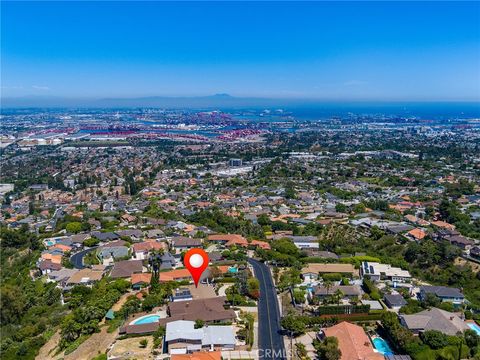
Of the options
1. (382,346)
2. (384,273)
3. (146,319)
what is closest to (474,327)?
(382,346)

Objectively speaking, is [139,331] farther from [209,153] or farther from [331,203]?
[209,153]

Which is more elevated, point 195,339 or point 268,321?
point 195,339

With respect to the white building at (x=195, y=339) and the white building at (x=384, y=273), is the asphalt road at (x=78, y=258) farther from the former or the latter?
the white building at (x=384, y=273)

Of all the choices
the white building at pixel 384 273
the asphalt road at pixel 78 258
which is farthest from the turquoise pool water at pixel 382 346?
the asphalt road at pixel 78 258

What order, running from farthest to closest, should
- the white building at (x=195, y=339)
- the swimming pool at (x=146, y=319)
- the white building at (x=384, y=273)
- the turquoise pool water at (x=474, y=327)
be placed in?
the white building at (x=384, y=273), the swimming pool at (x=146, y=319), the turquoise pool water at (x=474, y=327), the white building at (x=195, y=339)

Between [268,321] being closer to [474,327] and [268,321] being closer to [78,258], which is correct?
[474,327]

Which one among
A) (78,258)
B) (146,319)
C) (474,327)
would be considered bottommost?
(78,258)
